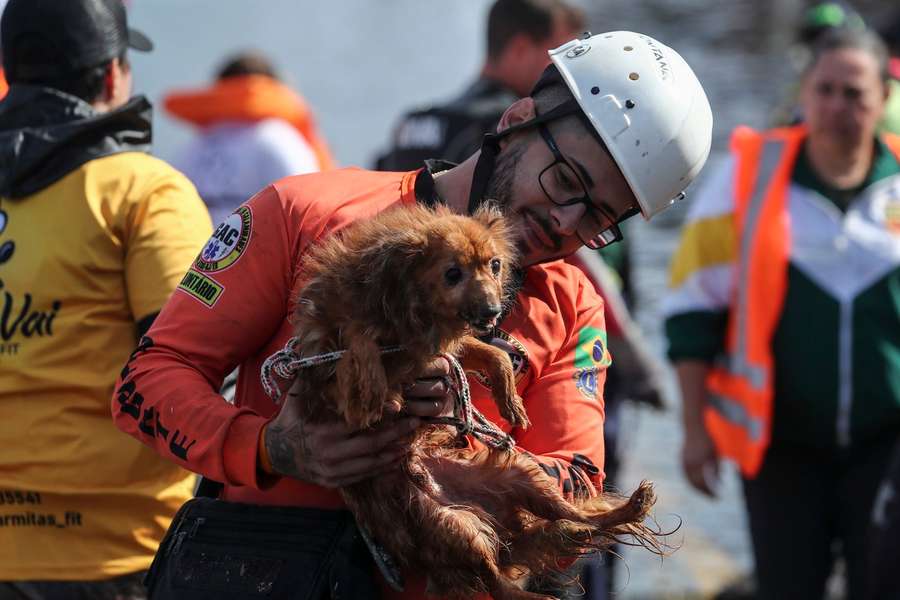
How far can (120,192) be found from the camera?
3703 millimetres

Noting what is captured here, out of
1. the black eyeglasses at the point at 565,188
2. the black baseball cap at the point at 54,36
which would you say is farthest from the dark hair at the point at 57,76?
the black eyeglasses at the point at 565,188

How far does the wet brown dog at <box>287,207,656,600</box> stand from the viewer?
8.81 ft

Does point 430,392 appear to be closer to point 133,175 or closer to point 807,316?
point 133,175

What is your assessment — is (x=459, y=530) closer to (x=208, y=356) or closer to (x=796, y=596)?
(x=208, y=356)

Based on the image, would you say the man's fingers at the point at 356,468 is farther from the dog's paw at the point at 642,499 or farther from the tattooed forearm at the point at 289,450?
the dog's paw at the point at 642,499

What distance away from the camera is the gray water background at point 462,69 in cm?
941

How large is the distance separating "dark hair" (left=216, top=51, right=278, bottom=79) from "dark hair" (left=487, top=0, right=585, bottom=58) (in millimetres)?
1783

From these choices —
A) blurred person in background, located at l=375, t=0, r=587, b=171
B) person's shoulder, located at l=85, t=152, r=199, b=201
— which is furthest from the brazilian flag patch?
blurred person in background, located at l=375, t=0, r=587, b=171

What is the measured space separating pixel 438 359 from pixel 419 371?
0.04 m

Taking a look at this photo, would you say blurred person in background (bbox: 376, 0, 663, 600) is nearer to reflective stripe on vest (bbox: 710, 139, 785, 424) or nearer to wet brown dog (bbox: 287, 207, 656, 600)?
reflective stripe on vest (bbox: 710, 139, 785, 424)

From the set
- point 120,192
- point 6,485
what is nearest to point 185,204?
point 120,192

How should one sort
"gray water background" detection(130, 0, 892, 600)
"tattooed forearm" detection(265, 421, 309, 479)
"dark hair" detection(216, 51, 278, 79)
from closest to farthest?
"tattooed forearm" detection(265, 421, 309, 479) < "dark hair" detection(216, 51, 278, 79) < "gray water background" detection(130, 0, 892, 600)

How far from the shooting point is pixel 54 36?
3.84 metres

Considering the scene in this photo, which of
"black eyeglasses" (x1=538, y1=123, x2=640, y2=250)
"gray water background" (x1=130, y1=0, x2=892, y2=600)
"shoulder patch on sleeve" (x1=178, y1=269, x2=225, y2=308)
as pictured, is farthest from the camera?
"gray water background" (x1=130, y1=0, x2=892, y2=600)
